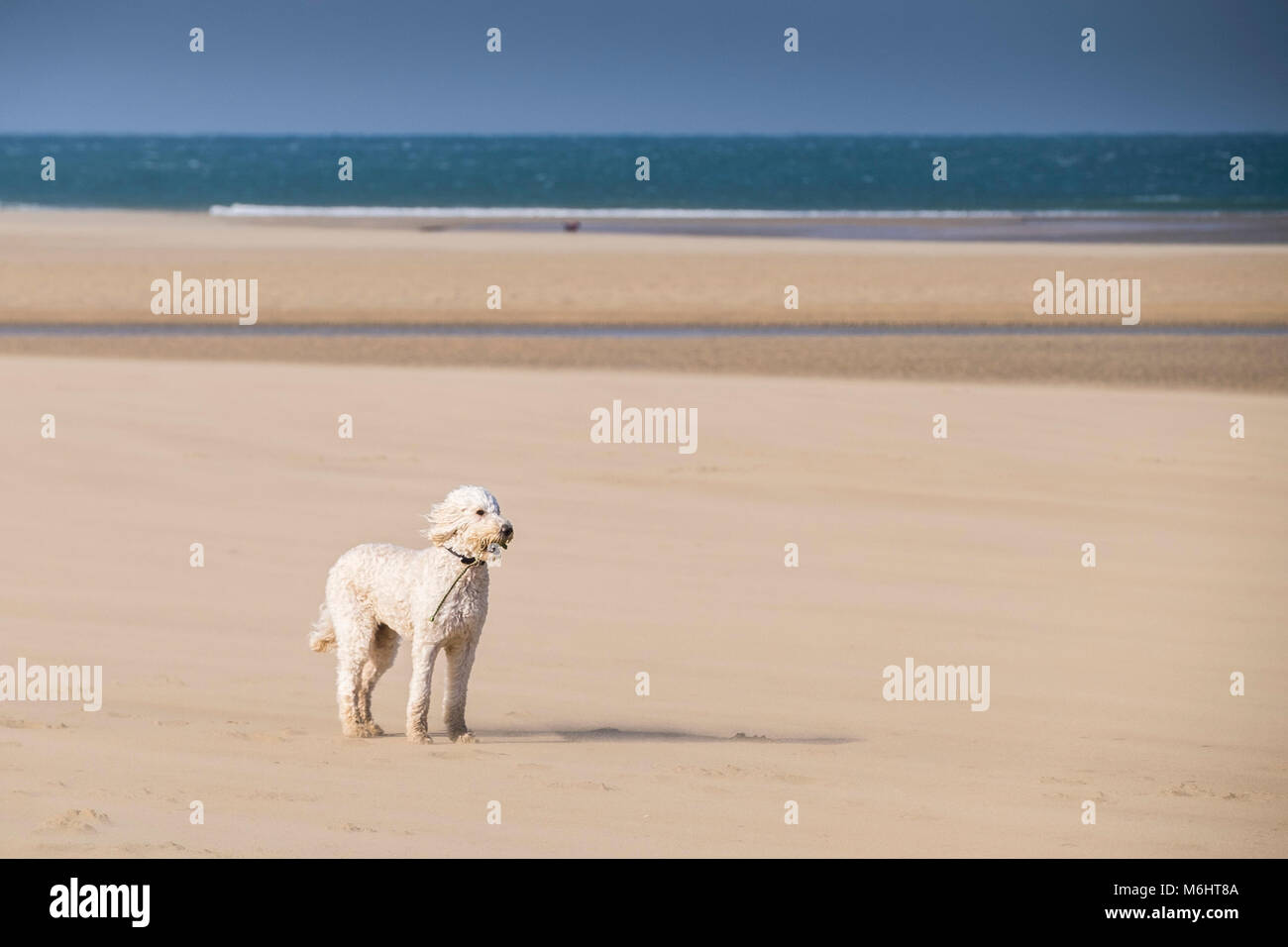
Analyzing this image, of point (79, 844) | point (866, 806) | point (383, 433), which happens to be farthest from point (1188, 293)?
point (79, 844)

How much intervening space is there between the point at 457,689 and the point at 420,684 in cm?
27

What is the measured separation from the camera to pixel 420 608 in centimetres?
802

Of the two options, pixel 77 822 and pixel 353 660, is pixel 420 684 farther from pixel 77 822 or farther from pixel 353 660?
pixel 77 822

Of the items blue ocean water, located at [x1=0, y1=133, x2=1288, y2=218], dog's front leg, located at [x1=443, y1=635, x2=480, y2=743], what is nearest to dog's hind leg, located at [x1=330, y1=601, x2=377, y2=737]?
dog's front leg, located at [x1=443, y1=635, x2=480, y2=743]

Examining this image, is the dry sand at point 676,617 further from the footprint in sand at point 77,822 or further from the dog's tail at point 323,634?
the dog's tail at point 323,634

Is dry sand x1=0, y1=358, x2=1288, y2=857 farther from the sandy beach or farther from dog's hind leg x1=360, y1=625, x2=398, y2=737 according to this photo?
dog's hind leg x1=360, y1=625, x2=398, y2=737

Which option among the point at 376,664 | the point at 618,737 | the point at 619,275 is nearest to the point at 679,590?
the point at 618,737

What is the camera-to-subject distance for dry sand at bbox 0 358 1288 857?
7.36 meters

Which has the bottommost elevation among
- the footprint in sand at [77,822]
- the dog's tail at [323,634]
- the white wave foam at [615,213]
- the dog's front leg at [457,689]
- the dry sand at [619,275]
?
the footprint in sand at [77,822]

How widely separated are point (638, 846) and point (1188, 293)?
89.3ft

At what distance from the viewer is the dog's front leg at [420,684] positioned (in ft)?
26.4

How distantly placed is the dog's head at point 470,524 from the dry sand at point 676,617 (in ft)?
3.40

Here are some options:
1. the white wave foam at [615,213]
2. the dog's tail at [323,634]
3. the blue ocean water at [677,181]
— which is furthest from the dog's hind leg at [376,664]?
the blue ocean water at [677,181]

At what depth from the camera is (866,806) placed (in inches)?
298
